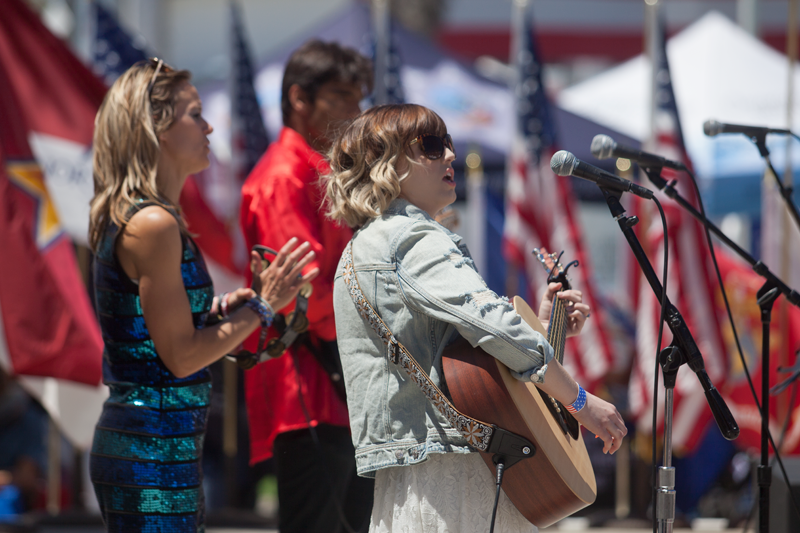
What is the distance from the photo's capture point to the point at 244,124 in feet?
18.8

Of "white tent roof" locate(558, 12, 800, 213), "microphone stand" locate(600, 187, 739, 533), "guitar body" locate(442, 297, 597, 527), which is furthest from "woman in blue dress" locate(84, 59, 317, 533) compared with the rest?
"white tent roof" locate(558, 12, 800, 213)

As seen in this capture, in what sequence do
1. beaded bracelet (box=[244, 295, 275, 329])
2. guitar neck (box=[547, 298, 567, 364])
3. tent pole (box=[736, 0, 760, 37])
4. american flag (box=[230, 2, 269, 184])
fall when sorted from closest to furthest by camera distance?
guitar neck (box=[547, 298, 567, 364]) < beaded bracelet (box=[244, 295, 275, 329]) < american flag (box=[230, 2, 269, 184]) < tent pole (box=[736, 0, 760, 37])

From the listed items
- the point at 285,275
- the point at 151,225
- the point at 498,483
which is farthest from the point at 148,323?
the point at 498,483

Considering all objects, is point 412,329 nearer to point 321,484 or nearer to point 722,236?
point 321,484

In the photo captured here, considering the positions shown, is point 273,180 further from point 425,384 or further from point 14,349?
point 14,349

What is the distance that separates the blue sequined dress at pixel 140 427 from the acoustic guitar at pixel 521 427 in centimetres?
70

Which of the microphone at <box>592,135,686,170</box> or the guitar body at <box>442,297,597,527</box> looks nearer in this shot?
the guitar body at <box>442,297,597,527</box>

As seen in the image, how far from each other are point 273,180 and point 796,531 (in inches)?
81.3

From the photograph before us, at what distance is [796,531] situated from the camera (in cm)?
271

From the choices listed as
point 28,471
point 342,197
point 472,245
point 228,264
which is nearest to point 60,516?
point 28,471

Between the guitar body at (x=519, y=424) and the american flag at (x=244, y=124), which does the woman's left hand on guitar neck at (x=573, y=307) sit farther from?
the american flag at (x=244, y=124)

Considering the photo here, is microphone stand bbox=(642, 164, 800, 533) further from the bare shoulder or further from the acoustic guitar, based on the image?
the bare shoulder

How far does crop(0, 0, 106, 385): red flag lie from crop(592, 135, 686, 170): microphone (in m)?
2.98

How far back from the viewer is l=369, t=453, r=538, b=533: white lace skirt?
170 centimetres
